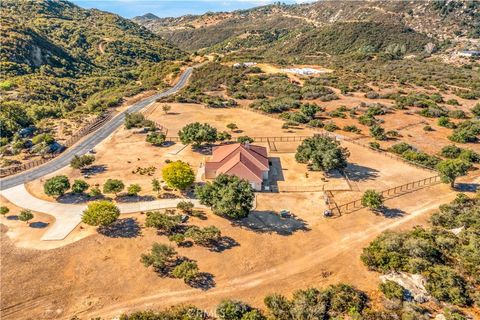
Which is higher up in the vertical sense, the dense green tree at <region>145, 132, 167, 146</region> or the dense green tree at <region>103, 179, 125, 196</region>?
the dense green tree at <region>145, 132, 167, 146</region>

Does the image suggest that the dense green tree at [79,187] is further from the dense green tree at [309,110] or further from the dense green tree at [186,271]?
the dense green tree at [309,110]

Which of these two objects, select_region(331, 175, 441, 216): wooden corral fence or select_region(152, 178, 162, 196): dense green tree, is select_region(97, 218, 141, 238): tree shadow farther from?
select_region(331, 175, 441, 216): wooden corral fence

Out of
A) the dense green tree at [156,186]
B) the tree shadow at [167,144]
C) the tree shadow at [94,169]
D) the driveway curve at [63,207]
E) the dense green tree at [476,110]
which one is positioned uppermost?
the dense green tree at [476,110]

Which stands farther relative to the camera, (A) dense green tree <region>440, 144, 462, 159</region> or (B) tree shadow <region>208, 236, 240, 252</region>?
(A) dense green tree <region>440, 144, 462, 159</region>

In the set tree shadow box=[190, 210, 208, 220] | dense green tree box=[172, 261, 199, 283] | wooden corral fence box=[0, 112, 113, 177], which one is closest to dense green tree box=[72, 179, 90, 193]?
wooden corral fence box=[0, 112, 113, 177]

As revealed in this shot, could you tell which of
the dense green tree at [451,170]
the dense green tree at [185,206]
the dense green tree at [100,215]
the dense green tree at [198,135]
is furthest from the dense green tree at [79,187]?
the dense green tree at [451,170]

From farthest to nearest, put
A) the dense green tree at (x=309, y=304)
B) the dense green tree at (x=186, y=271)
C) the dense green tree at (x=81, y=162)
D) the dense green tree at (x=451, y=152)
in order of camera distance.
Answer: the dense green tree at (x=451, y=152) → the dense green tree at (x=81, y=162) → the dense green tree at (x=186, y=271) → the dense green tree at (x=309, y=304)

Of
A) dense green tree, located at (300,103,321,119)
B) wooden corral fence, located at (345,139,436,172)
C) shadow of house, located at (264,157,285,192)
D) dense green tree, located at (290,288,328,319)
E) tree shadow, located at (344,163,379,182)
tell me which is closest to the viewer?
dense green tree, located at (290,288,328,319)
